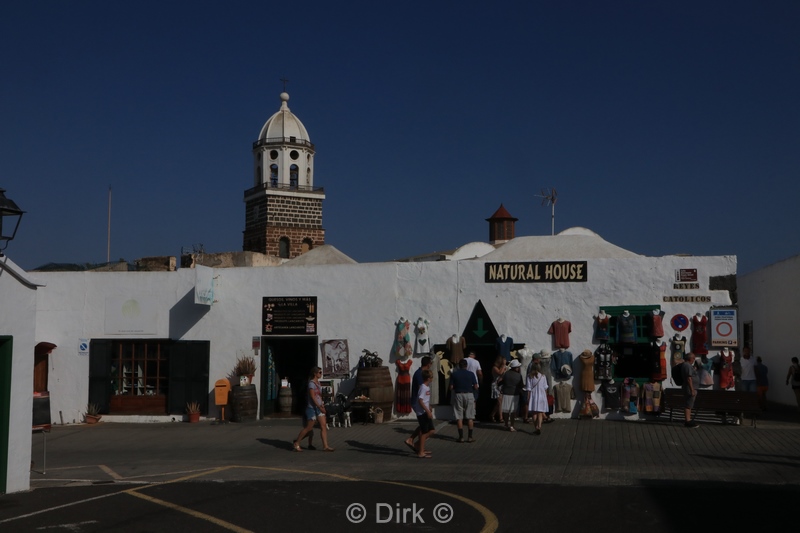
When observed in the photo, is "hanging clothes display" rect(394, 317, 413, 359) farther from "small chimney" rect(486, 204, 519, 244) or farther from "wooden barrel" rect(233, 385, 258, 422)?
"small chimney" rect(486, 204, 519, 244)

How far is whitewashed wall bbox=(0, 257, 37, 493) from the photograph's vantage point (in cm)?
1135

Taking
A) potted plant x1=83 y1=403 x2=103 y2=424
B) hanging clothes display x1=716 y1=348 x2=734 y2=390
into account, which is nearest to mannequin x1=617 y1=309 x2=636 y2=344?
hanging clothes display x1=716 y1=348 x2=734 y2=390

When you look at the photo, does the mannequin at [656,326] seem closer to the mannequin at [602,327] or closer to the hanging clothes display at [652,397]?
the mannequin at [602,327]

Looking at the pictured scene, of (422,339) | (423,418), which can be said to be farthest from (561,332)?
(423,418)

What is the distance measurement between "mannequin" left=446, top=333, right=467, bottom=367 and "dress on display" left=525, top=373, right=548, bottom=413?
2622 millimetres

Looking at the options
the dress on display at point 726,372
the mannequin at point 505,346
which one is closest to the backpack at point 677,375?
the dress on display at point 726,372

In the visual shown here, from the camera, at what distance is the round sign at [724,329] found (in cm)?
1800

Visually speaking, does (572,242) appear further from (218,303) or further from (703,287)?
(218,303)

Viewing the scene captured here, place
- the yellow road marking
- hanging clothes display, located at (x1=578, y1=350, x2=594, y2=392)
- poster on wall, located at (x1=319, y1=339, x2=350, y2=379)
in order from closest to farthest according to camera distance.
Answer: the yellow road marking
hanging clothes display, located at (x1=578, y1=350, x2=594, y2=392)
poster on wall, located at (x1=319, y1=339, x2=350, y2=379)

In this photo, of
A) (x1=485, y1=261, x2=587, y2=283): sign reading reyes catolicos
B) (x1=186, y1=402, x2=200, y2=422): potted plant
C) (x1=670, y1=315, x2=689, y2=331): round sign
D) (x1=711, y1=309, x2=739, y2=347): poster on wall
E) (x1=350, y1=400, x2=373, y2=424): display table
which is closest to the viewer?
(x1=711, y1=309, x2=739, y2=347): poster on wall

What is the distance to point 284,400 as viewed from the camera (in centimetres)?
2077

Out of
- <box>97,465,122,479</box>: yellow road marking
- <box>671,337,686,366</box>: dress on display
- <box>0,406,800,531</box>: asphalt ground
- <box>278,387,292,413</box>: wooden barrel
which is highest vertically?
<box>671,337,686,366</box>: dress on display

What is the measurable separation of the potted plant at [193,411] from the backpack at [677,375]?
432 inches

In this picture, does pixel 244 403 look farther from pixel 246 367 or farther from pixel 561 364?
pixel 561 364
